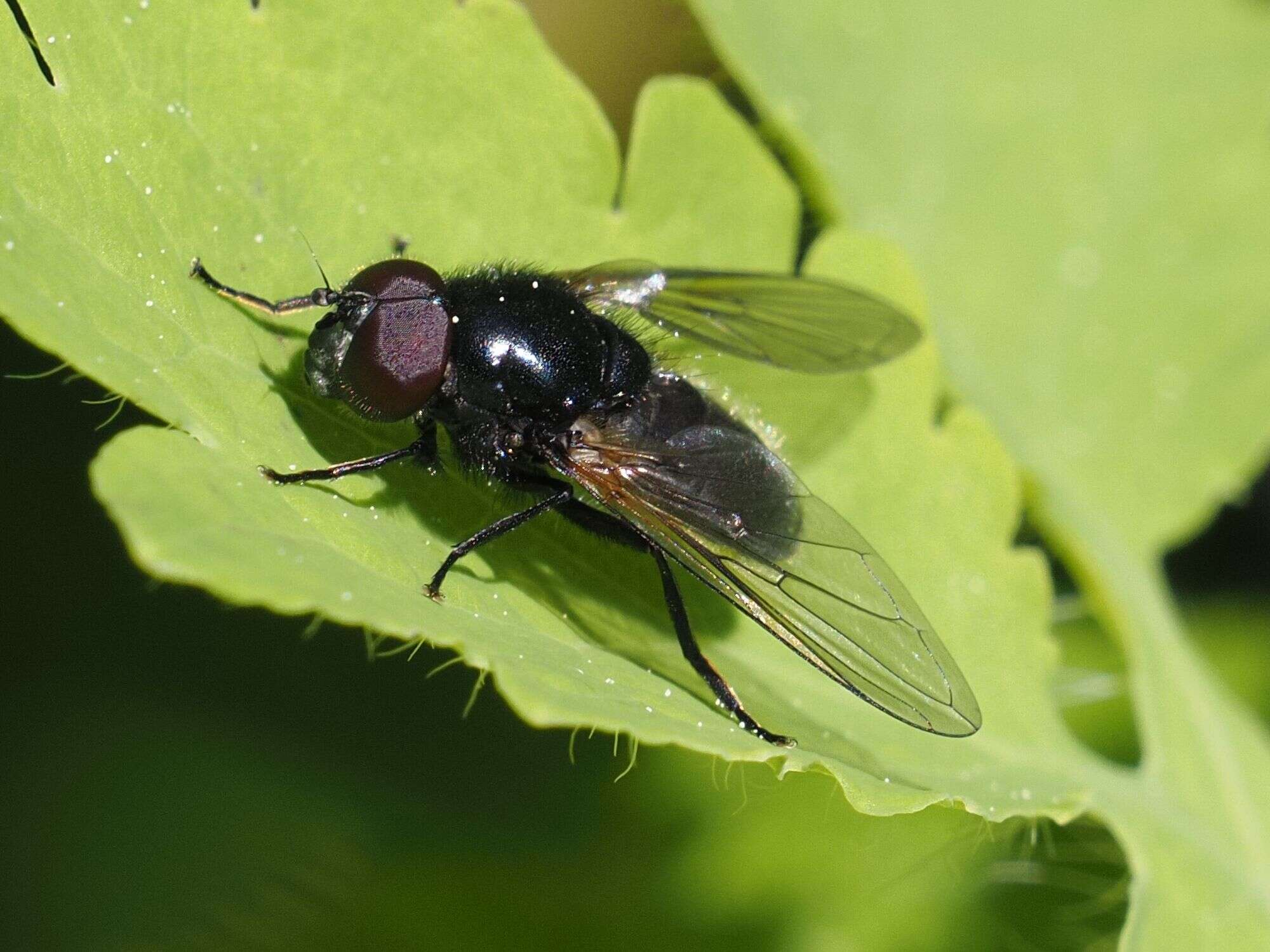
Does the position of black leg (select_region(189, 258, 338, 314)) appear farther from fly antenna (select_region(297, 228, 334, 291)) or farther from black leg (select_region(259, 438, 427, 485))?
black leg (select_region(259, 438, 427, 485))

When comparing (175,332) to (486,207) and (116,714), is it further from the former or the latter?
(116,714)

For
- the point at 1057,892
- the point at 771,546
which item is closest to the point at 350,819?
the point at 771,546

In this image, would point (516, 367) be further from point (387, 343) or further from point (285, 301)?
point (285, 301)

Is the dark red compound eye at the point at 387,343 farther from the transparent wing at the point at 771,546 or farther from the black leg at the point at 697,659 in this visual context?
the black leg at the point at 697,659

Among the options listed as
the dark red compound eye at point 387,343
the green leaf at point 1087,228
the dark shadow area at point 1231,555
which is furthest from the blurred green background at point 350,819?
the dark shadow area at point 1231,555

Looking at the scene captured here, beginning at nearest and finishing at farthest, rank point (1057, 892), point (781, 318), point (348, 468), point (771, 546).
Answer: point (348, 468) < point (771, 546) < point (781, 318) < point (1057, 892)
